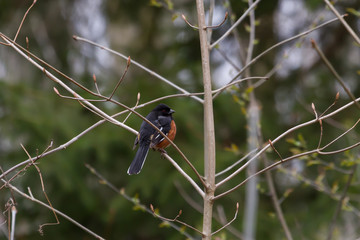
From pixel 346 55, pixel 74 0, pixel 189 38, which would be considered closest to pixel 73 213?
pixel 189 38

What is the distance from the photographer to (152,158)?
6.25 m

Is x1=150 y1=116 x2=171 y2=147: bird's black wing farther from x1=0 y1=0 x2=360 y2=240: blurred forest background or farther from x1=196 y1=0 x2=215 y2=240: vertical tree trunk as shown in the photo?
x1=196 y1=0 x2=215 y2=240: vertical tree trunk

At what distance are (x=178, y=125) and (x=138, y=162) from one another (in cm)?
238

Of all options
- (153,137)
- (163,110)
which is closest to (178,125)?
(163,110)

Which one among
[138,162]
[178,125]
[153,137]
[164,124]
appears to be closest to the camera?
[138,162]

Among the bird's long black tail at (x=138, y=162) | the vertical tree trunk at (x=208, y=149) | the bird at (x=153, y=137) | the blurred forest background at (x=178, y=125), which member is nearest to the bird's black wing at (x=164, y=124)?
the bird at (x=153, y=137)

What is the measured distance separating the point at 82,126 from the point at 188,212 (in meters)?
1.71

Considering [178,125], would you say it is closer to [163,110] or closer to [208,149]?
[163,110]

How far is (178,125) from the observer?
6195 mm

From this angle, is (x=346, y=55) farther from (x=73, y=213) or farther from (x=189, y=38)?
(x=73, y=213)

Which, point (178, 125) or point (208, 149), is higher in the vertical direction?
point (208, 149)

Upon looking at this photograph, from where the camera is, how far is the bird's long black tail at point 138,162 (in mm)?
3723

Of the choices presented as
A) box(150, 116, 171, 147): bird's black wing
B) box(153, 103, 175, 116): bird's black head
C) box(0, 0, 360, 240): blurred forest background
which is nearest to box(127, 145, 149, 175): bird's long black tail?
box(150, 116, 171, 147): bird's black wing

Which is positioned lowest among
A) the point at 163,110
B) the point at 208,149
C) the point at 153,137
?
the point at 153,137
